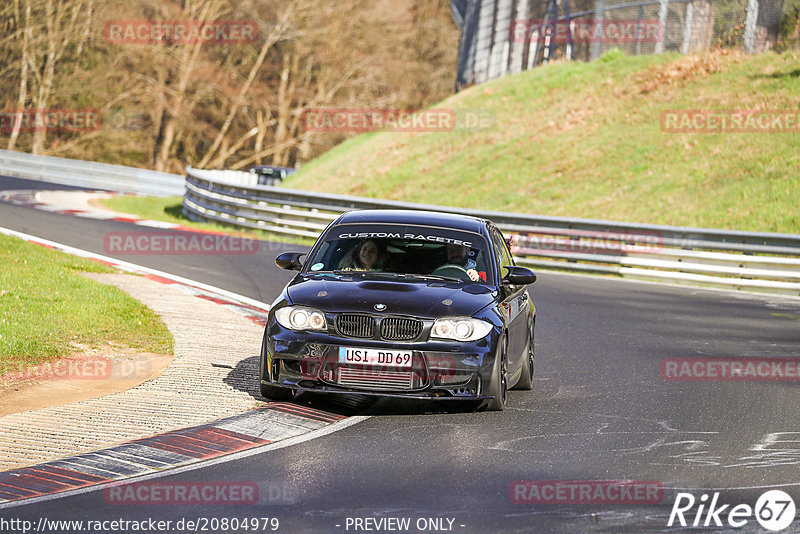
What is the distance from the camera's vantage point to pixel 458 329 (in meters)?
8.57

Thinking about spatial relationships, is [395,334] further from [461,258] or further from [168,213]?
[168,213]

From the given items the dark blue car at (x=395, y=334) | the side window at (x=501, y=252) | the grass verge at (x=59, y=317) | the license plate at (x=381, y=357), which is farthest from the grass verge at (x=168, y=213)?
the license plate at (x=381, y=357)

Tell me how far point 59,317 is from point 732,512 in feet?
26.0

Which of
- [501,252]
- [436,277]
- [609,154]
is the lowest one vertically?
[436,277]

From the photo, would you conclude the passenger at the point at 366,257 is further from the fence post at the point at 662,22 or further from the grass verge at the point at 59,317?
the fence post at the point at 662,22

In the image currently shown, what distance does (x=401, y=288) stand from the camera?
8.93 m

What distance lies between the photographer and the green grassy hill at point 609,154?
28.0 m

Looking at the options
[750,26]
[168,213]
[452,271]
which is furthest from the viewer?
[168,213]

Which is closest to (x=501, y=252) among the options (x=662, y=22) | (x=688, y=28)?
(x=688, y=28)

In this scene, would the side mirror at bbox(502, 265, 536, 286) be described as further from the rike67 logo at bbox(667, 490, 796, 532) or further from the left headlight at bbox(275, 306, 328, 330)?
the rike67 logo at bbox(667, 490, 796, 532)

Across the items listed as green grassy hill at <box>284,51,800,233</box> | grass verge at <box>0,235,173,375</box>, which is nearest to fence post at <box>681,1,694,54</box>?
green grassy hill at <box>284,51,800,233</box>

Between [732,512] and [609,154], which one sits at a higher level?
[609,154]

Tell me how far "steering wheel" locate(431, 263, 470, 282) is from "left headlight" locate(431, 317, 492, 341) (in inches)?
36.1

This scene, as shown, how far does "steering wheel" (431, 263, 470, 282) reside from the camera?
376 inches
